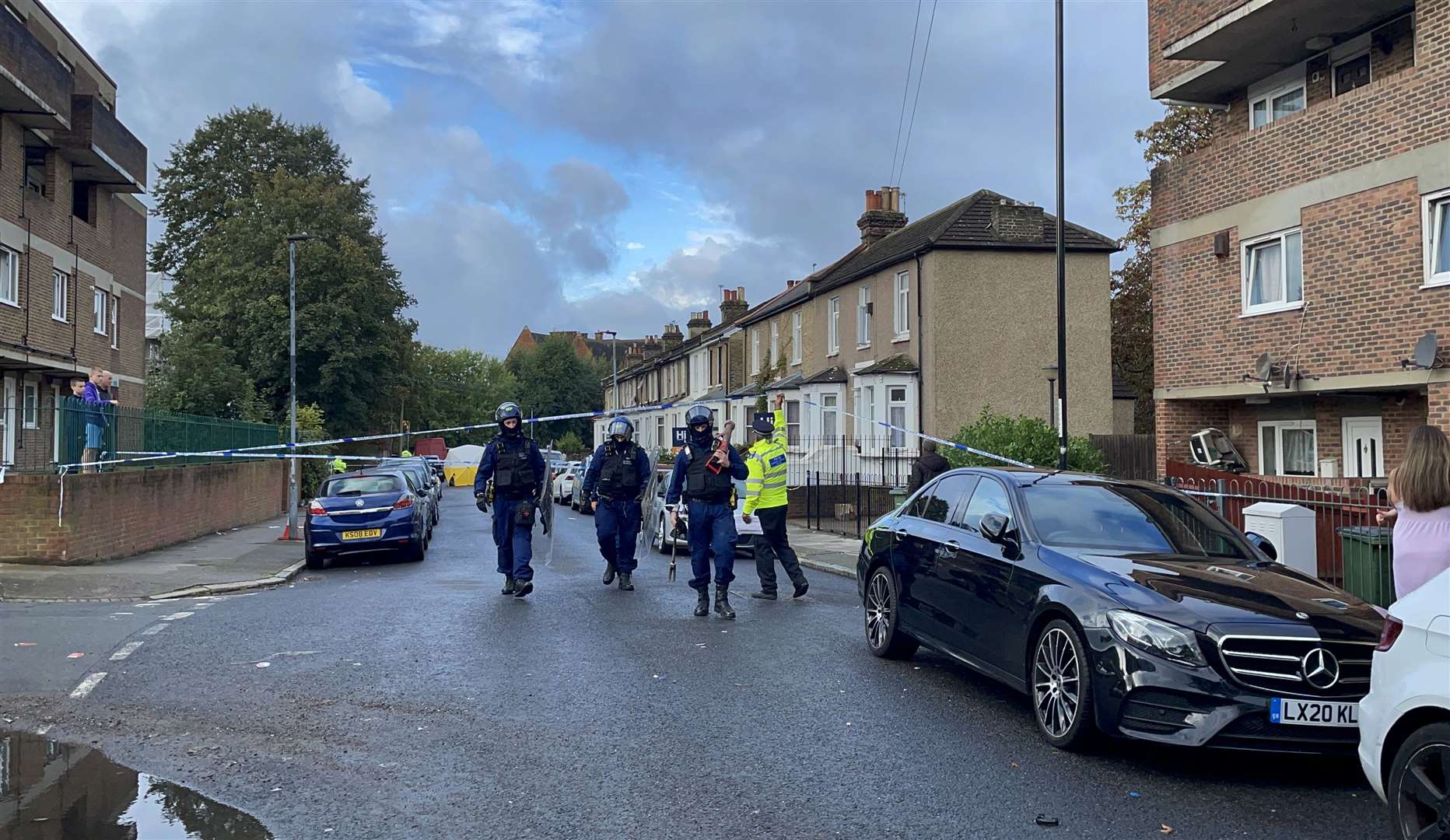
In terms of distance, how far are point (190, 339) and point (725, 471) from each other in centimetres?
3509

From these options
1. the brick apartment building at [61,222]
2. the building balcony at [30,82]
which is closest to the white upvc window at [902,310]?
the brick apartment building at [61,222]

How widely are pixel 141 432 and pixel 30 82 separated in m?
8.11

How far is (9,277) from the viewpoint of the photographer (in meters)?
22.4

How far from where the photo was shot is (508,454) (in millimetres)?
12523

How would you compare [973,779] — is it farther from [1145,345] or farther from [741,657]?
[1145,345]

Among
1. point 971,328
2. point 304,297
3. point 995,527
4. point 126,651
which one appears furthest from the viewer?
point 304,297

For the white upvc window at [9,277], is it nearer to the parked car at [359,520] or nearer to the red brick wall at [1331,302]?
the parked car at [359,520]

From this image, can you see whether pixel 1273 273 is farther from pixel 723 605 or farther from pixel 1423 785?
pixel 1423 785

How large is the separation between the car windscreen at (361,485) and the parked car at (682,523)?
3984 millimetres

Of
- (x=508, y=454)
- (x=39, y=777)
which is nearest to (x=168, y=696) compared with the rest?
(x=39, y=777)

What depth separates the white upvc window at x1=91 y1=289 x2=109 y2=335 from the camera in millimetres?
27188

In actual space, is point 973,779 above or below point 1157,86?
below

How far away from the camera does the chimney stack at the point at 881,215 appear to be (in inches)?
1391

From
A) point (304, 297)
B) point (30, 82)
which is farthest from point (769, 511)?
point (304, 297)
